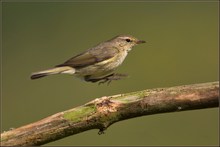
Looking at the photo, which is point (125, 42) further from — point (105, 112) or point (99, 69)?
point (105, 112)

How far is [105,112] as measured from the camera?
13.5 ft

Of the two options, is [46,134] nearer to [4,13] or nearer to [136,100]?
[136,100]

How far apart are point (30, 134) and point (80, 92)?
18.2 feet

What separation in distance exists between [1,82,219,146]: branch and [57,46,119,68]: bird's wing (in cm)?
166

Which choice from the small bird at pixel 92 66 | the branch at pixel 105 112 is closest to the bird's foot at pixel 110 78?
the small bird at pixel 92 66

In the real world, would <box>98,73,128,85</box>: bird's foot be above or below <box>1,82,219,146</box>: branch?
above

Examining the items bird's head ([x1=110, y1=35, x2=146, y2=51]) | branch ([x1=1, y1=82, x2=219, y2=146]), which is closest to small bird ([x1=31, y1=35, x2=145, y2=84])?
bird's head ([x1=110, y1=35, x2=146, y2=51])

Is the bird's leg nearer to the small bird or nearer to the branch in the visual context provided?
the small bird

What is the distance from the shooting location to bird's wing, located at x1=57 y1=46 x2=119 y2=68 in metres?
5.79

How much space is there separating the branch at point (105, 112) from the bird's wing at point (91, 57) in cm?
166

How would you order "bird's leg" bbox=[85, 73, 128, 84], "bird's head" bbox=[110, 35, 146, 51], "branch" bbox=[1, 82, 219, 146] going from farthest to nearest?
"bird's head" bbox=[110, 35, 146, 51] → "bird's leg" bbox=[85, 73, 128, 84] → "branch" bbox=[1, 82, 219, 146]

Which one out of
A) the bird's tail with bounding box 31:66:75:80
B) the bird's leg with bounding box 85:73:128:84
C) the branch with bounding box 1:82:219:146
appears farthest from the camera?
the bird's tail with bounding box 31:66:75:80

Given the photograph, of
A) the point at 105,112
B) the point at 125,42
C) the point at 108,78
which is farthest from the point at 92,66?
the point at 105,112

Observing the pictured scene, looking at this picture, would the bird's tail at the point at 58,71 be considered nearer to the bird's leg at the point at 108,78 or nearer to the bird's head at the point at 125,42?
the bird's leg at the point at 108,78
